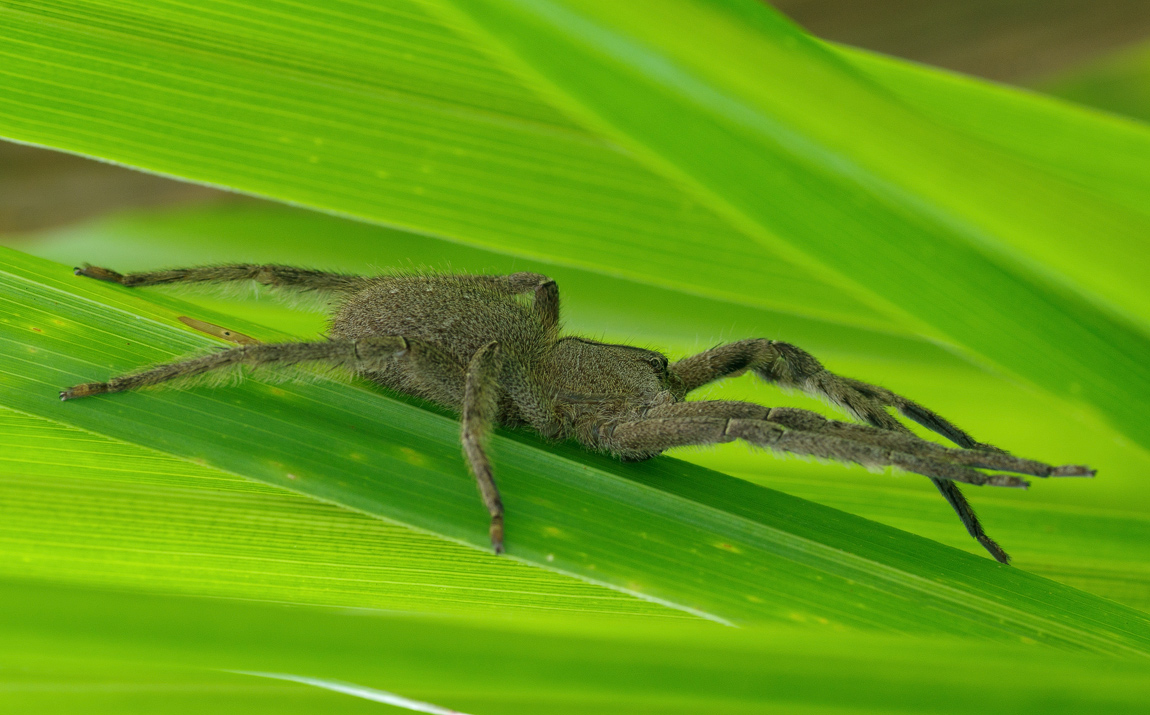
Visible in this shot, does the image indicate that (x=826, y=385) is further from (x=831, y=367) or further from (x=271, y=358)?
(x=271, y=358)

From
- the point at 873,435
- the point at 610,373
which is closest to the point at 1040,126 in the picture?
the point at 873,435

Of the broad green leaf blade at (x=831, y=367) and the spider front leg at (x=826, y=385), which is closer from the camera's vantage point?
the spider front leg at (x=826, y=385)

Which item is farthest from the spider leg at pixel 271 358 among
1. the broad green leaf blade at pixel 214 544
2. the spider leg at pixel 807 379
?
the spider leg at pixel 807 379

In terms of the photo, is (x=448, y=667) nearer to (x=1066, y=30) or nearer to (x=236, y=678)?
(x=236, y=678)

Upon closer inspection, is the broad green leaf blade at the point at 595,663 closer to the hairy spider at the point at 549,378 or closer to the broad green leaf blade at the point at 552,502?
the broad green leaf blade at the point at 552,502

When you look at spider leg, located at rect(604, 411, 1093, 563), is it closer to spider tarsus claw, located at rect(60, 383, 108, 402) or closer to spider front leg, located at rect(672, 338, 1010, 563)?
spider front leg, located at rect(672, 338, 1010, 563)

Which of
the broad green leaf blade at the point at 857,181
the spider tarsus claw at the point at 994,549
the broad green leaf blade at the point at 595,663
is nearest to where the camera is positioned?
the broad green leaf blade at the point at 595,663

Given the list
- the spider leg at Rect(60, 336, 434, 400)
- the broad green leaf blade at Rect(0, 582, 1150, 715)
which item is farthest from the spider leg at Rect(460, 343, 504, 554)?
the broad green leaf blade at Rect(0, 582, 1150, 715)

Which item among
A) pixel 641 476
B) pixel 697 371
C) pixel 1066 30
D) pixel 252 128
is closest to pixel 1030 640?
pixel 641 476
